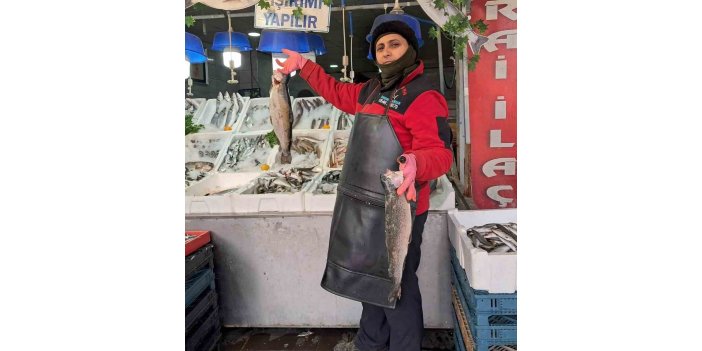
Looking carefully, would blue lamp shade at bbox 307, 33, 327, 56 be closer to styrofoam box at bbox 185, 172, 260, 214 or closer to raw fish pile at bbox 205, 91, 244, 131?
raw fish pile at bbox 205, 91, 244, 131

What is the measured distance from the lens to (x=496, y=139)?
3.64 m

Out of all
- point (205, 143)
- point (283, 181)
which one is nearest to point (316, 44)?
point (205, 143)

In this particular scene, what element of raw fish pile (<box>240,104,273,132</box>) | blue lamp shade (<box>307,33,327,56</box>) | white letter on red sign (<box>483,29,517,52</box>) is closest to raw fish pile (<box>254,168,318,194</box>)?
raw fish pile (<box>240,104,273,132</box>)

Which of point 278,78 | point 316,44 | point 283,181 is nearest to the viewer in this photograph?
point 278,78

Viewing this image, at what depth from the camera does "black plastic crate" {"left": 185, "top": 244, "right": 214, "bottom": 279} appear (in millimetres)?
3115

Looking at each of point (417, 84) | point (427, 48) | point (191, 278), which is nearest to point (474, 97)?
point (417, 84)

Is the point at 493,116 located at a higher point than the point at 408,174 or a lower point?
higher

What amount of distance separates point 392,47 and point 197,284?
2242mm

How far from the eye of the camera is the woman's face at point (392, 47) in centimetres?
243

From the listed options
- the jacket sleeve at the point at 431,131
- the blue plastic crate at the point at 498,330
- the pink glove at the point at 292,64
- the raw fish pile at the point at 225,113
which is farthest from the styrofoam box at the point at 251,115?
the blue plastic crate at the point at 498,330

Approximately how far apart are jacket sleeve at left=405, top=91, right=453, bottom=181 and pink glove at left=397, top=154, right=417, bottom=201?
0.16 metres

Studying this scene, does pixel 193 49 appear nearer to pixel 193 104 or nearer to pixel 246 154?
pixel 246 154
